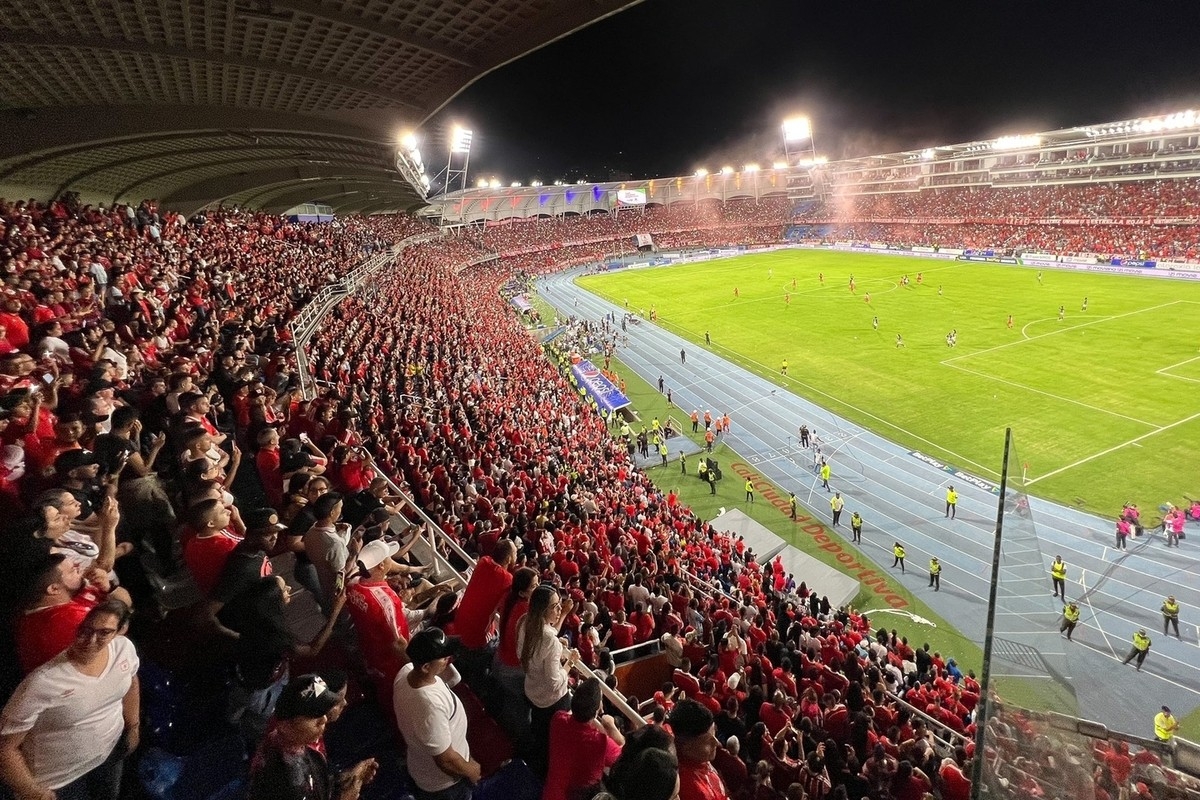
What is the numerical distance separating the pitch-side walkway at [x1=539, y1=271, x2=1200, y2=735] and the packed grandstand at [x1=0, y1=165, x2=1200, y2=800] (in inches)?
119

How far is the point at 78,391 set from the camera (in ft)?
22.9

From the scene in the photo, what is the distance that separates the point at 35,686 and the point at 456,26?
31.3 feet

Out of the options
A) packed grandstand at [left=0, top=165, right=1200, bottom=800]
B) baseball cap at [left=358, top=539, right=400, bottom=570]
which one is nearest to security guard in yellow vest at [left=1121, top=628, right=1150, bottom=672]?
packed grandstand at [left=0, top=165, right=1200, bottom=800]

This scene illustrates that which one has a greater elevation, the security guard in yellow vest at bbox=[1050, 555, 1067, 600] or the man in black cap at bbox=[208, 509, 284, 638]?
the man in black cap at bbox=[208, 509, 284, 638]

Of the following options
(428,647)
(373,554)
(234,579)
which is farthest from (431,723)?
(373,554)

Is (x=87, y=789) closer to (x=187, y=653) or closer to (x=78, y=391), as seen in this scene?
(x=187, y=653)

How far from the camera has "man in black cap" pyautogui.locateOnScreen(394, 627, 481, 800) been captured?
2994 mm

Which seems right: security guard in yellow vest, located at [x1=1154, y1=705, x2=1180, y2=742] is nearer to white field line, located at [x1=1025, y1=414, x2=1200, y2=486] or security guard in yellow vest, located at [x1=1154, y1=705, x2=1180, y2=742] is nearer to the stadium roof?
white field line, located at [x1=1025, y1=414, x2=1200, y2=486]

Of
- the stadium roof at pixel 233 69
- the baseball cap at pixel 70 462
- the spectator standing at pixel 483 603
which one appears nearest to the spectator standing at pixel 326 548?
the spectator standing at pixel 483 603

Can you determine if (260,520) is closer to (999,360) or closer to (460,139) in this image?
(999,360)

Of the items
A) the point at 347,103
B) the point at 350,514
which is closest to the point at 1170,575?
the point at 350,514

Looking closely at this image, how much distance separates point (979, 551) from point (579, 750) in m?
18.6

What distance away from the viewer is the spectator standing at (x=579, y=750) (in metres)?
3.03

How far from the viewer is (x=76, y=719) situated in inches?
106
